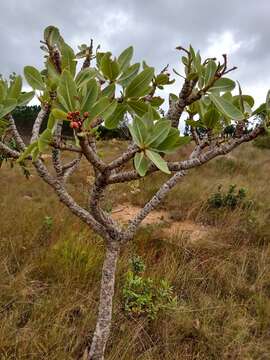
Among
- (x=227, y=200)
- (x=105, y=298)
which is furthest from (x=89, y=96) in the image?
(x=227, y=200)

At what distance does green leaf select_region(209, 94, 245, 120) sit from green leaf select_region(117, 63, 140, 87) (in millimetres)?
280

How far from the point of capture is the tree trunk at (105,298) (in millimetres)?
1607

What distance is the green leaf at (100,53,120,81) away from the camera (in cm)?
110

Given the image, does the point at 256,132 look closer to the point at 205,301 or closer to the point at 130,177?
the point at 130,177

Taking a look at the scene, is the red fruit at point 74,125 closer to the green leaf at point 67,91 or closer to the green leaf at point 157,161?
the green leaf at point 67,91

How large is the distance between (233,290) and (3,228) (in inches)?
91.6

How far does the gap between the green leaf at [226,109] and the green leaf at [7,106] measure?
1.93 feet

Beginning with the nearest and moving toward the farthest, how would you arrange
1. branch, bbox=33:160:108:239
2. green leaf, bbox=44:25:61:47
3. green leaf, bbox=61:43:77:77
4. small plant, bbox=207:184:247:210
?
green leaf, bbox=61:43:77:77, green leaf, bbox=44:25:61:47, branch, bbox=33:160:108:239, small plant, bbox=207:184:247:210

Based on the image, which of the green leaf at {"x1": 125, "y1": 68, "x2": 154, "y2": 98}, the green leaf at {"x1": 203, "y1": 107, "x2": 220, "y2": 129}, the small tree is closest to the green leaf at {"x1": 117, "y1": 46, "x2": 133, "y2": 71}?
the small tree

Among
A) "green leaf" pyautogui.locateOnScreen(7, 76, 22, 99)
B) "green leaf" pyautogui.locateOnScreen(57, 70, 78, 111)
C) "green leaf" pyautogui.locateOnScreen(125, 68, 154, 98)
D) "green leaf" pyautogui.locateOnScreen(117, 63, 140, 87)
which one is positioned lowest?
"green leaf" pyautogui.locateOnScreen(57, 70, 78, 111)

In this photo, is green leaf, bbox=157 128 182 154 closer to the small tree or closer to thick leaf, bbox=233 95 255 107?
the small tree

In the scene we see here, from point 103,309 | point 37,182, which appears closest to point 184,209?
point 37,182

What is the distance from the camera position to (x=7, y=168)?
28.1ft

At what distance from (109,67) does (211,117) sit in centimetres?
38
